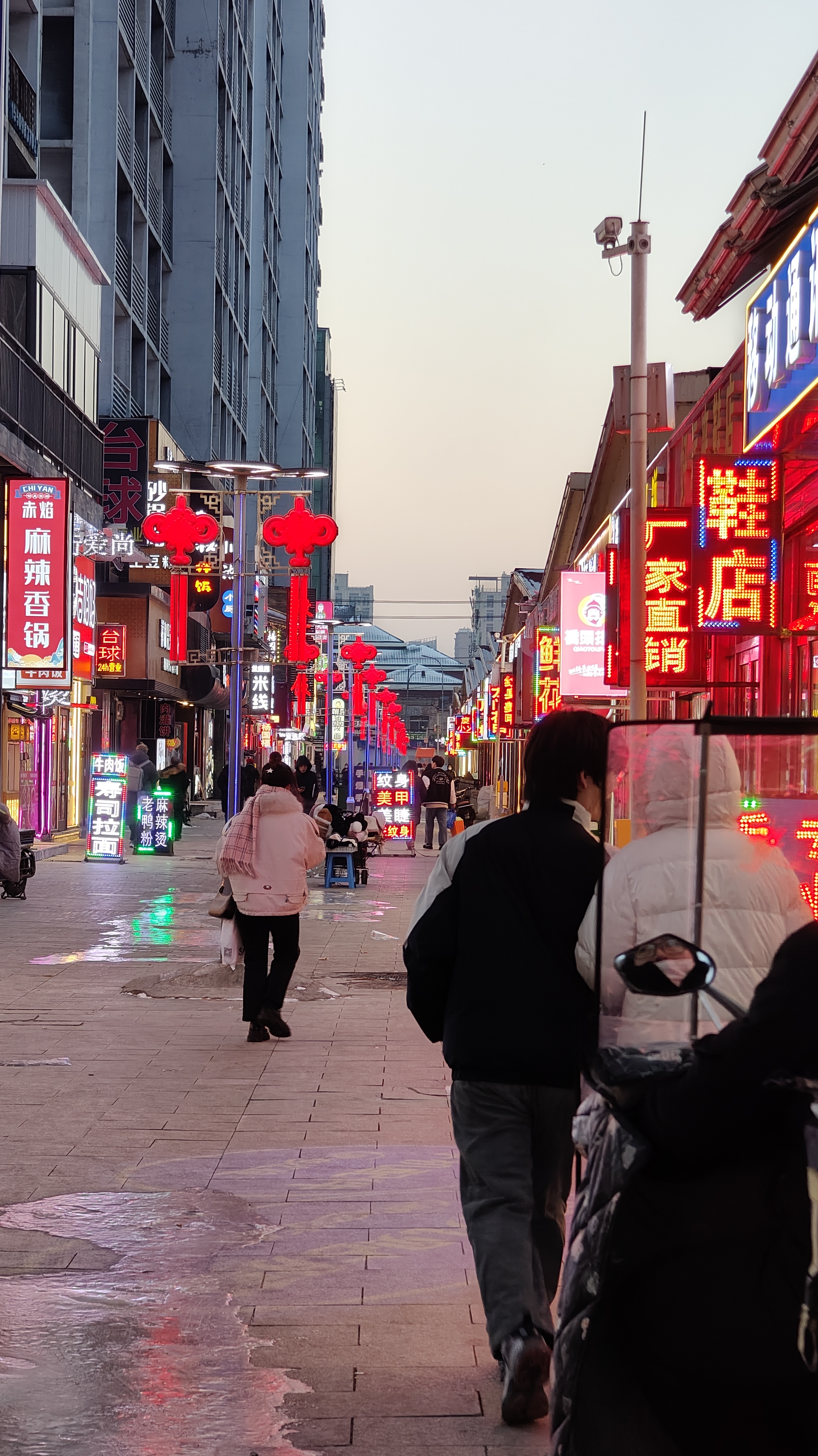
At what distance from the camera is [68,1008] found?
1130cm

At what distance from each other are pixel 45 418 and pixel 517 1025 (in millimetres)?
25610

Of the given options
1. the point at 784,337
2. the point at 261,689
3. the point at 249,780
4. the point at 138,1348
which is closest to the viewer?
the point at 138,1348

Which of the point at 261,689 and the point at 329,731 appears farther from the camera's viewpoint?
the point at 261,689

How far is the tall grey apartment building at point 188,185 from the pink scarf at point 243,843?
21.7m

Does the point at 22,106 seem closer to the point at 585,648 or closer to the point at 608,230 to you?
the point at 585,648

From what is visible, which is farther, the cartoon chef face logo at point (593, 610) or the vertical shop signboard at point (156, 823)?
the vertical shop signboard at point (156, 823)

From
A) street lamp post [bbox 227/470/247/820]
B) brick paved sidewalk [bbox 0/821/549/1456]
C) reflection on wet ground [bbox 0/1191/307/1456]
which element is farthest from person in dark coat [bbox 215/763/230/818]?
reflection on wet ground [bbox 0/1191/307/1456]

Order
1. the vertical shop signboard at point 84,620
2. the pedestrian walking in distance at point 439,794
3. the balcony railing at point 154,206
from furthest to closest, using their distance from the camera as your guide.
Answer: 1. the balcony railing at point 154,206
2. the pedestrian walking in distance at point 439,794
3. the vertical shop signboard at point 84,620

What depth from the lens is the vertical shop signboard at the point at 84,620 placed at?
2980cm

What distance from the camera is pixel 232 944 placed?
10461mm

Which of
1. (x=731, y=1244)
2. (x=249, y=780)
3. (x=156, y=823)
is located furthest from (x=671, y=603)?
(x=249, y=780)

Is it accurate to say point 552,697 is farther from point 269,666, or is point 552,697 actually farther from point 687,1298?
point 687,1298

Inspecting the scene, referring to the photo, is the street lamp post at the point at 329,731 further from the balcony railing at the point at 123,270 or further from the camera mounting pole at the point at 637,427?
the camera mounting pole at the point at 637,427

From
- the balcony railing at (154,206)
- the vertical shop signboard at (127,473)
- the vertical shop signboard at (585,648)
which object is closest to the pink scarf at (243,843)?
the vertical shop signboard at (585,648)
